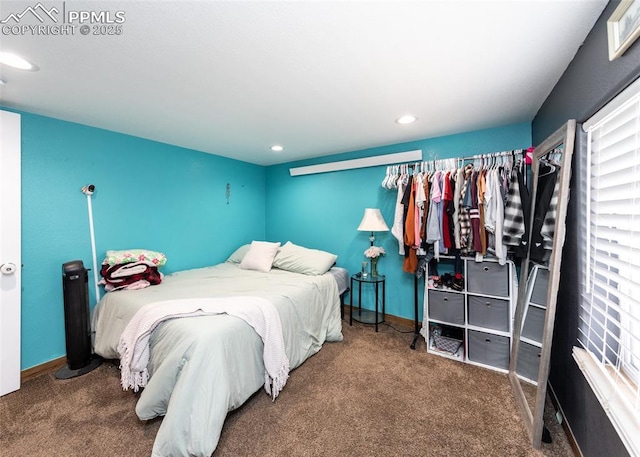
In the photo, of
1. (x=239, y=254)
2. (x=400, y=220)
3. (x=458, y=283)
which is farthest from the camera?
(x=239, y=254)

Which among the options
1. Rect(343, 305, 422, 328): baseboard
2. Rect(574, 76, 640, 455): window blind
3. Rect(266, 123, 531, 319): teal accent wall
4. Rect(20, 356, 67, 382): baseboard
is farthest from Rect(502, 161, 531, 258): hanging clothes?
Rect(20, 356, 67, 382): baseboard

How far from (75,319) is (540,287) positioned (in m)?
3.55

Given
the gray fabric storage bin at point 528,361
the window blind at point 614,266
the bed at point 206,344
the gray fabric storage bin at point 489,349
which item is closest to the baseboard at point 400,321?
the gray fabric storage bin at point 489,349

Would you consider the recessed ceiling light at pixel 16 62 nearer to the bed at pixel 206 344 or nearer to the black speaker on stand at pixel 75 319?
the black speaker on stand at pixel 75 319

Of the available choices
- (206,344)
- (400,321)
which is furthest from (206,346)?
(400,321)

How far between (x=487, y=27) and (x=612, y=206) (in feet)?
3.20

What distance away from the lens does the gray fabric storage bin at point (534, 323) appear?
1.68 meters

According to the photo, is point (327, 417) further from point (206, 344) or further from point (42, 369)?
point (42, 369)

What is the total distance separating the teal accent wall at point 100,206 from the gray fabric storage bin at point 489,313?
3.08m

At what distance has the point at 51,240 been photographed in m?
2.21

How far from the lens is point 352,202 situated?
342cm

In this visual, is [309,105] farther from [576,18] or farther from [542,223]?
[542,223]

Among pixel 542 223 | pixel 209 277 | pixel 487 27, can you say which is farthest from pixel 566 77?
pixel 209 277

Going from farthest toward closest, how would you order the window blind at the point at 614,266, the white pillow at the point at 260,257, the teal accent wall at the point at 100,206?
the white pillow at the point at 260,257, the teal accent wall at the point at 100,206, the window blind at the point at 614,266
